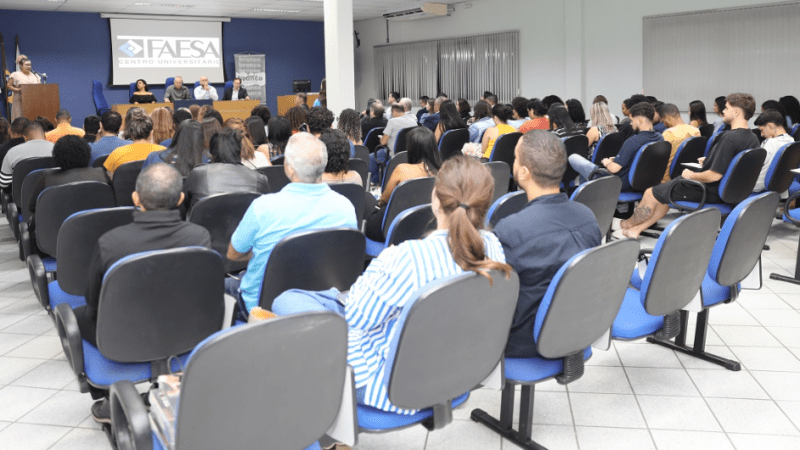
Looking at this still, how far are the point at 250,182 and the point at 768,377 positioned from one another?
115 inches

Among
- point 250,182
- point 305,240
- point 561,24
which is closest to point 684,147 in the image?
point 250,182

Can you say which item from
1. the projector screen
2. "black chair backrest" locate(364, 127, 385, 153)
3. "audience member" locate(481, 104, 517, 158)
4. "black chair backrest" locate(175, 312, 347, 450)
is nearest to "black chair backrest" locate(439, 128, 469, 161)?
"audience member" locate(481, 104, 517, 158)

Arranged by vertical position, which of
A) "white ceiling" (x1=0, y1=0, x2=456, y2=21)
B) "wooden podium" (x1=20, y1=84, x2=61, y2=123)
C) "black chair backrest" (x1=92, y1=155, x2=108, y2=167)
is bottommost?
"black chair backrest" (x1=92, y1=155, x2=108, y2=167)

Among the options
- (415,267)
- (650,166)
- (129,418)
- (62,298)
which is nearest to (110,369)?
(129,418)

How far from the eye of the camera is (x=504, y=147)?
696 cm

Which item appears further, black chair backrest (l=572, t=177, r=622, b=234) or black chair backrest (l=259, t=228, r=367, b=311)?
black chair backrest (l=572, t=177, r=622, b=234)

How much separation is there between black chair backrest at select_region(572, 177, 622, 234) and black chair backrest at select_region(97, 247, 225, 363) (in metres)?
2.26

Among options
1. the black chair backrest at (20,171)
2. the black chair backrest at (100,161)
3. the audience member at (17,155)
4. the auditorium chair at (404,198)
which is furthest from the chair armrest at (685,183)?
the audience member at (17,155)

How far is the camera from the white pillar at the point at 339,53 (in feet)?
31.1

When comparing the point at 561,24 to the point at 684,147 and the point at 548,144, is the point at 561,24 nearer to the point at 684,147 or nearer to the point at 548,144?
the point at 684,147

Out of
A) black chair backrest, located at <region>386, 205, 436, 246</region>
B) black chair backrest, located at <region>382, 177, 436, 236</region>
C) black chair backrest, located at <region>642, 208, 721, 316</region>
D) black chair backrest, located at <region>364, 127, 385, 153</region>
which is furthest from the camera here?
black chair backrest, located at <region>364, 127, 385, 153</region>

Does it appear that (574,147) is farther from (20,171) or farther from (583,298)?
(20,171)

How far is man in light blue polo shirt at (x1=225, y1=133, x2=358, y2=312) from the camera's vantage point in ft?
9.45

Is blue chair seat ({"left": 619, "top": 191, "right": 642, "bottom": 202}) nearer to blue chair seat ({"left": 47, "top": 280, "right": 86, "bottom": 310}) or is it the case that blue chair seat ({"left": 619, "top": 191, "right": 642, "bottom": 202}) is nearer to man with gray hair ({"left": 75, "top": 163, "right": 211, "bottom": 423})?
man with gray hair ({"left": 75, "top": 163, "right": 211, "bottom": 423})
